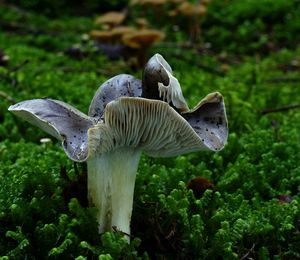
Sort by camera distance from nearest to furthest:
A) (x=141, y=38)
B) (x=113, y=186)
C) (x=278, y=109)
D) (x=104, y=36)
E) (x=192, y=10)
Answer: (x=113, y=186), (x=278, y=109), (x=141, y=38), (x=104, y=36), (x=192, y=10)

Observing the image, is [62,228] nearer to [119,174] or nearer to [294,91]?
[119,174]

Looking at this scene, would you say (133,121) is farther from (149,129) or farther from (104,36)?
(104,36)

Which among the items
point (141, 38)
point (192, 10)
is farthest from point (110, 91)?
point (192, 10)

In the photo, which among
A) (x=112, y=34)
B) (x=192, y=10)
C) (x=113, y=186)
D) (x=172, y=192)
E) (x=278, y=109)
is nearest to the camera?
(x=113, y=186)

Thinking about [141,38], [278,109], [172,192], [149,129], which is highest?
[149,129]

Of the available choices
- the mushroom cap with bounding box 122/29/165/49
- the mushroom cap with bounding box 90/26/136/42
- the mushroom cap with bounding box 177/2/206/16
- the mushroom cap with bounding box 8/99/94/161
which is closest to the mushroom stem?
the mushroom cap with bounding box 8/99/94/161

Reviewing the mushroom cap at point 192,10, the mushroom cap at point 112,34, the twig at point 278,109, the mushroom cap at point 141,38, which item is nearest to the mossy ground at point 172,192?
the twig at point 278,109

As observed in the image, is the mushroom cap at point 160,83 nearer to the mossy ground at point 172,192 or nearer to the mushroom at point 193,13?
the mossy ground at point 172,192
